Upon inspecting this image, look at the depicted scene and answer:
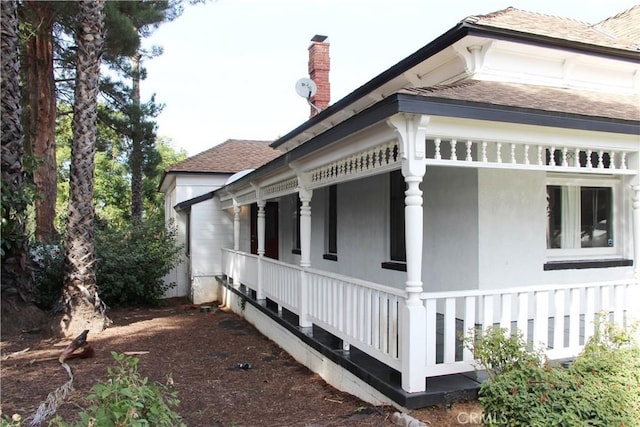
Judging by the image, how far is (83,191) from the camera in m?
10.1

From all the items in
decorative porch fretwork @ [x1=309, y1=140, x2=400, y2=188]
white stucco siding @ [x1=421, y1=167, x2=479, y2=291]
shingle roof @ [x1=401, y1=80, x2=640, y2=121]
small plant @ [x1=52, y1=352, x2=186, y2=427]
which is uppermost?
shingle roof @ [x1=401, y1=80, x2=640, y2=121]

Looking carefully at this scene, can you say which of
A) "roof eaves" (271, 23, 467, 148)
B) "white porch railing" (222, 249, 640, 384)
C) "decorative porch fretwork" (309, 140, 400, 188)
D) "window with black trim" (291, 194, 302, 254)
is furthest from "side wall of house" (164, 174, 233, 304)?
"decorative porch fretwork" (309, 140, 400, 188)

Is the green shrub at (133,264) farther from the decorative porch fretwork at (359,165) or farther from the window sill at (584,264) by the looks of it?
the window sill at (584,264)

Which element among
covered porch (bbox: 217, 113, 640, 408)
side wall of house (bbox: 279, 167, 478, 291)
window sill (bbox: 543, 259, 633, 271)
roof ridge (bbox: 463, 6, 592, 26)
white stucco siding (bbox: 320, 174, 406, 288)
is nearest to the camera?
covered porch (bbox: 217, 113, 640, 408)

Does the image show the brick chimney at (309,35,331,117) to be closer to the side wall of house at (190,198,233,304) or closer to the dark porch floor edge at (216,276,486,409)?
the side wall of house at (190,198,233,304)

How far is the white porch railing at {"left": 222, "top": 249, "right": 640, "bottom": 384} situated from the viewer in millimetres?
4691

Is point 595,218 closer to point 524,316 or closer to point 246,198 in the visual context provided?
point 524,316

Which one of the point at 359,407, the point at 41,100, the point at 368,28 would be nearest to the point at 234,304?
the point at 359,407

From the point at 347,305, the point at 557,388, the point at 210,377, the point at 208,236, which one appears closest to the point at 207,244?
the point at 208,236

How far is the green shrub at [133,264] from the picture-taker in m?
13.1

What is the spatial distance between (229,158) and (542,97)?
43.1 ft

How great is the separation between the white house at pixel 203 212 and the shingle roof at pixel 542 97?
9809mm

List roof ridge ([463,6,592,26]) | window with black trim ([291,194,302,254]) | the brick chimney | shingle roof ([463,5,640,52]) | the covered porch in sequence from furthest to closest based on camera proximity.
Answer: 1. the brick chimney
2. window with black trim ([291,194,302,254])
3. shingle roof ([463,5,640,52])
4. roof ridge ([463,6,592,26])
5. the covered porch

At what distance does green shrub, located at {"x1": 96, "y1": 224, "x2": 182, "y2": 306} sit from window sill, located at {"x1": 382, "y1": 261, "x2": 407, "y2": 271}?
7927mm
